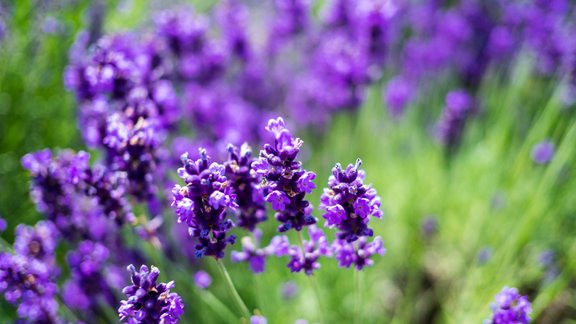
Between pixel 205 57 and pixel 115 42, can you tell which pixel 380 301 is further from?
pixel 115 42

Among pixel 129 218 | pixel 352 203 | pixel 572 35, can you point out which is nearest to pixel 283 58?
pixel 572 35

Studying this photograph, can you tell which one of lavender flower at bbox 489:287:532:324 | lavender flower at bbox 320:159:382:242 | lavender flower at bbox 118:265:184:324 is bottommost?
lavender flower at bbox 489:287:532:324

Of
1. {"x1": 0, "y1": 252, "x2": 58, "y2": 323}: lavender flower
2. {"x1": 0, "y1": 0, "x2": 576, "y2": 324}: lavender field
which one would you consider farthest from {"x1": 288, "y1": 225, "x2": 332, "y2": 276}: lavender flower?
{"x1": 0, "y1": 252, "x2": 58, "y2": 323}: lavender flower

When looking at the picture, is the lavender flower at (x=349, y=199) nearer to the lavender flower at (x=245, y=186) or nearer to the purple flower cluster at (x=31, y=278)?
the lavender flower at (x=245, y=186)

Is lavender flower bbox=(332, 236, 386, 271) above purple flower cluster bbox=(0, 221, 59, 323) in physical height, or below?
below

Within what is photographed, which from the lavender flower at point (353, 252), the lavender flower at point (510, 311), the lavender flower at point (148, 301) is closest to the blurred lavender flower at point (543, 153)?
the lavender flower at point (510, 311)

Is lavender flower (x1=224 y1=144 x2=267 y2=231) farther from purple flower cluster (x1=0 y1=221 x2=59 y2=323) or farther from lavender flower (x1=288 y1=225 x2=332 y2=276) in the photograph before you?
purple flower cluster (x1=0 y1=221 x2=59 y2=323)

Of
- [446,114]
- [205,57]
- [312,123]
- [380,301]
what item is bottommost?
[380,301]
